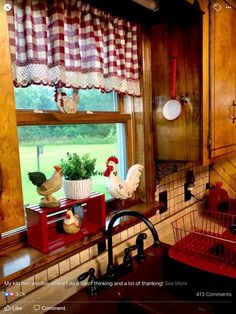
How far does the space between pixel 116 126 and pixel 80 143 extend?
0.27 meters

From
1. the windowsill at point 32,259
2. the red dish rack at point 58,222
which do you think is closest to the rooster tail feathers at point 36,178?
the red dish rack at point 58,222

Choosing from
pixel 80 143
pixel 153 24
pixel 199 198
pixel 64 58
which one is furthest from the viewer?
pixel 199 198

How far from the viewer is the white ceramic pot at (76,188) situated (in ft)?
3.42

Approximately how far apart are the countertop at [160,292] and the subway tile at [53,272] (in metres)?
0.11

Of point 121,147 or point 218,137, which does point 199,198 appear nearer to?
point 218,137

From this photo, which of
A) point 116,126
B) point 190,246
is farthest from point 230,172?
point 116,126

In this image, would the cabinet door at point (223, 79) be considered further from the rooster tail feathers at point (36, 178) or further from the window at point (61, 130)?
the rooster tail feathers at point (36, 178)

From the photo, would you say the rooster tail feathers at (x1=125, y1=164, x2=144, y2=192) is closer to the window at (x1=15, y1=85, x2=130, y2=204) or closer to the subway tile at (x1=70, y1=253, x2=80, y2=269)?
the window at (x1=15, y1=85, x2=130, y2=204)

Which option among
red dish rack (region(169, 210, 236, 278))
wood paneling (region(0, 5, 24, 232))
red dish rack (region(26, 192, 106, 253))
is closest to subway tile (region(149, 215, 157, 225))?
red dish rack (region(169, 210, 236, 278))

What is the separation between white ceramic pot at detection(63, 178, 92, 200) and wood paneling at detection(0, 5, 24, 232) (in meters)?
0.39

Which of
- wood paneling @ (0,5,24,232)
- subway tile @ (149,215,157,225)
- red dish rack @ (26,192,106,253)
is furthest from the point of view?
subway tile @ (149,215,157,225)

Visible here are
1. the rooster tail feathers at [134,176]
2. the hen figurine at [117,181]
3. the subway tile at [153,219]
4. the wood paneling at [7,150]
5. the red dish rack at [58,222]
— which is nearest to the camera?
the wood paneling at [7,150]

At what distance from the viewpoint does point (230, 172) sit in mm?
2068

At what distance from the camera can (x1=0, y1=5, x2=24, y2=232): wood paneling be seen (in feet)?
2.01
